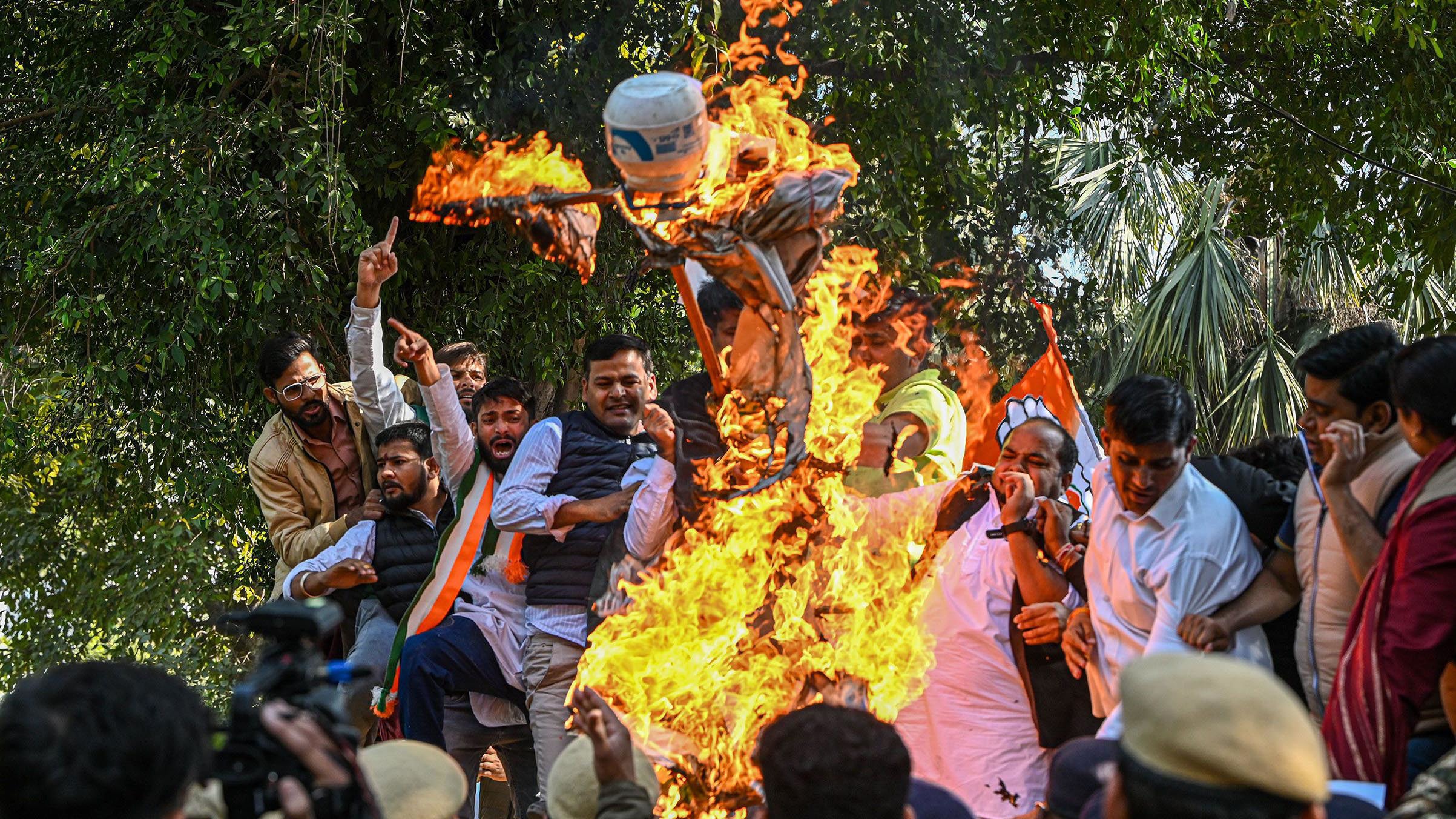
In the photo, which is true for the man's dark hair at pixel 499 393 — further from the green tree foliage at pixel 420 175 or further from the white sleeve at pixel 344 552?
the green tree foliage at pixel 420 175

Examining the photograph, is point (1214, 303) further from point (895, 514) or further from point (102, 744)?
point (102, 744)

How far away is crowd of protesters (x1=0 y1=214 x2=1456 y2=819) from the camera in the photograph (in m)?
2.40

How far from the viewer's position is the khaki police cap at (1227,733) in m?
2.22

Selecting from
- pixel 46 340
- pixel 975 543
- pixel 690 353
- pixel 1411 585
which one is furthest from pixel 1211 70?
pixel 46 340

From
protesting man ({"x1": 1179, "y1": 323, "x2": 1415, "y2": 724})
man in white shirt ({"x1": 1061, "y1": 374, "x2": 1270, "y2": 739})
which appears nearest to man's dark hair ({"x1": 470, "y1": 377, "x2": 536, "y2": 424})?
man in white shirt ({"x1": 1061, "y1": 374, "x2": 1270, "y2": 739})

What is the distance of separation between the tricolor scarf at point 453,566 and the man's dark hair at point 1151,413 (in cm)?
282

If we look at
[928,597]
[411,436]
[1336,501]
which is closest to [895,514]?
[928,597]

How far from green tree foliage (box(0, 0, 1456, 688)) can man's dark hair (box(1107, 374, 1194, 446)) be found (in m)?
3.70

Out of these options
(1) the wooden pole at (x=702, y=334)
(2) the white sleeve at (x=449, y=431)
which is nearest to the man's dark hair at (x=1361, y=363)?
(1) the wooden pole at (x=702, y=334)

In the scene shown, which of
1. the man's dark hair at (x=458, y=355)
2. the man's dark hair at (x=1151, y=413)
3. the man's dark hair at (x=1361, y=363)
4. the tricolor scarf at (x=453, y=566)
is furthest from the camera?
the man's dark hair at (x=458, y=355)

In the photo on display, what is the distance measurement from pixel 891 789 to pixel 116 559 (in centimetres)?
854

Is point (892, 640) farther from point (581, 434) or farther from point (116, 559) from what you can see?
point (116, 559)

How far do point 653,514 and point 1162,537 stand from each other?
179cm

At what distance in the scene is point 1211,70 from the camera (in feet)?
31.7
